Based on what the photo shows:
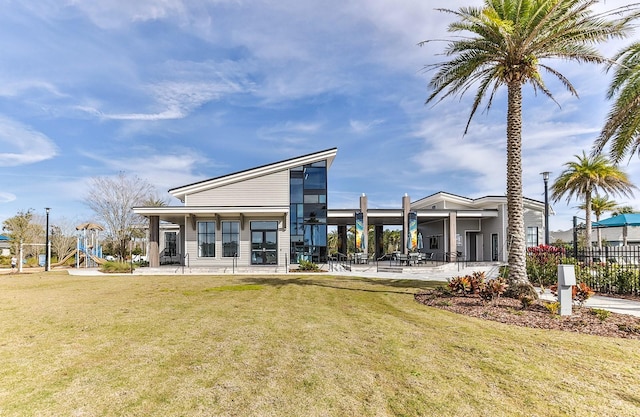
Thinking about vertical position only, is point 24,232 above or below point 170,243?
above

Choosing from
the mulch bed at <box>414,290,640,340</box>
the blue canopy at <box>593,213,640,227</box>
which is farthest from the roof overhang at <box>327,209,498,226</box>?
the mulch bed at <box>414,290,640,340</box>

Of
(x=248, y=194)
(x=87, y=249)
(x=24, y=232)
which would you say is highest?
(x=248, y=194)

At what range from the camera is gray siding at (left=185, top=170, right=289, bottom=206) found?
76.5 ft

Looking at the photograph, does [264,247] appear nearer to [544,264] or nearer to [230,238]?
[230,238]

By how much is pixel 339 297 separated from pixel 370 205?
15827 millimetres

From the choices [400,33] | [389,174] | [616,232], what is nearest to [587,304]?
[400,33]

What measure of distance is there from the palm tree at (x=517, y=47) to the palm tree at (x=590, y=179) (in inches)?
664

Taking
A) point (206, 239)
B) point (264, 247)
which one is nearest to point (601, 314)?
point (264, 247)

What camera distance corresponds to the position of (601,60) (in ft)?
33.1

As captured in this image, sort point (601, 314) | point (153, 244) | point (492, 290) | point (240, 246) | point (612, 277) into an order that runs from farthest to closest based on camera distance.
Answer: point (240, 246) < point (153, 244) < point (612, 277) < point (492, 290) < point (601, 314)

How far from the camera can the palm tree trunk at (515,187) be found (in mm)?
9977

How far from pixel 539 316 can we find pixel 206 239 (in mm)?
19578

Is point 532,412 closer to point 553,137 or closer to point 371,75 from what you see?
point 371,75

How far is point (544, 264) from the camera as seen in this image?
13992 millimetres
